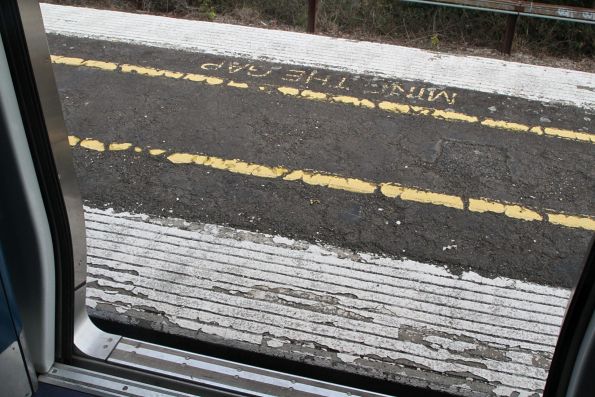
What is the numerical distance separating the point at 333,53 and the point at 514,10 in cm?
239

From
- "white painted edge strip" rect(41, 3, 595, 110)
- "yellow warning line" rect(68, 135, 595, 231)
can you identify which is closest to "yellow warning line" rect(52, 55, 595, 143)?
"white painted edge strip" rect(41, 3, 595, 110)

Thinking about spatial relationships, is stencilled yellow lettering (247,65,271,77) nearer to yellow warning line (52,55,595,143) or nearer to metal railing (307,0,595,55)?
yellow warning line (52,55,595,143)

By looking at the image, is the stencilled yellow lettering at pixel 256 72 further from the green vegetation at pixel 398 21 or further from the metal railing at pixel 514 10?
the green vegetation at pixel 398 21

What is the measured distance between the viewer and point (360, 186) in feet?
14.6

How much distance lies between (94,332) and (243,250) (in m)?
1.37

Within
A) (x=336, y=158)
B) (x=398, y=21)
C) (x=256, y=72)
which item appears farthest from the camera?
(x=398, y=21)

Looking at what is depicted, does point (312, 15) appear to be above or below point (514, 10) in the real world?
below

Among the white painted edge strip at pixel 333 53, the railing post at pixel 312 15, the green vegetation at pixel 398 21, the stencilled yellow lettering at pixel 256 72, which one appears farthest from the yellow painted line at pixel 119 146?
the green vegetation at pixel 398 21

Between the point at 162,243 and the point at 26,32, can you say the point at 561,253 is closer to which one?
the point at 162,243

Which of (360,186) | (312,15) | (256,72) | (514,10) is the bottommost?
(360,186)

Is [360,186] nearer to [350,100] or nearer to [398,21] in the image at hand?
[350,100]

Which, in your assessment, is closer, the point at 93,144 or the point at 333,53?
the point at 93,144

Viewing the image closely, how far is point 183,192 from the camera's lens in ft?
14.0

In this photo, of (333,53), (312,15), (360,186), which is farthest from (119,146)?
(312,15)
